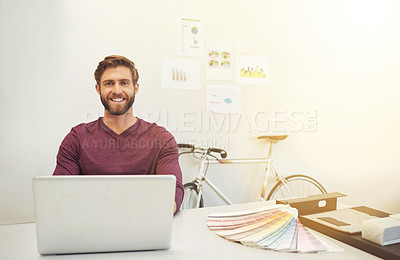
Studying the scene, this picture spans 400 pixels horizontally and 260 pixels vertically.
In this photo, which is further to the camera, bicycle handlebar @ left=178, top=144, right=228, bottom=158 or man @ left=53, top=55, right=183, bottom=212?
bicycle handlebar @ left=178, top=144, right=228, bottom=158

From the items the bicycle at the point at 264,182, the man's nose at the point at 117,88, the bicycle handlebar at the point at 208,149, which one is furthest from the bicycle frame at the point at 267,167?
the man's nose at the point at 117,88

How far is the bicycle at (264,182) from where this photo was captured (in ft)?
8.72

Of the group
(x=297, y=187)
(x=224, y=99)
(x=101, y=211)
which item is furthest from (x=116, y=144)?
(x=297, y=187)

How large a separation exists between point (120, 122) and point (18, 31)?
1.03 m

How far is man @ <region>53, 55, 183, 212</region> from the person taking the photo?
1771mm

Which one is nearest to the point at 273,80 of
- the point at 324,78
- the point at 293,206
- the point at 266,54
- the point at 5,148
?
the point at 266,54

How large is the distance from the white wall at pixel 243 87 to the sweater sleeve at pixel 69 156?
0.66 m

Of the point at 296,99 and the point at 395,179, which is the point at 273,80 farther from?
the point at 395,179

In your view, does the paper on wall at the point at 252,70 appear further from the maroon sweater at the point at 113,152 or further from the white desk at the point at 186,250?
the white desk at the point at 186,250

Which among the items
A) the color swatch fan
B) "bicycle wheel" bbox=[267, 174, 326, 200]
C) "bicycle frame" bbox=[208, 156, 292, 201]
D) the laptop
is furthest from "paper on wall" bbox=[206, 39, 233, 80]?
the laptop

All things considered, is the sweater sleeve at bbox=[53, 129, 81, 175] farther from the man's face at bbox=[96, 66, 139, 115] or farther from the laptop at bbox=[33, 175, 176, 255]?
the laptop at bbox=[33, 175, 176, 255]

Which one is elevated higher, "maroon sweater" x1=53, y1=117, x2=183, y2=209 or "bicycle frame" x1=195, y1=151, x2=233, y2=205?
"maroon sweater" x1=53, y1=117, x2=183, y2=209

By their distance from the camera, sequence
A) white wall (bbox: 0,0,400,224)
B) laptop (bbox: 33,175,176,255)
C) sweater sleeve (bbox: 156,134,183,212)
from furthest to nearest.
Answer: white wall (bbox: 0,0,400,224), sweater sleeve (bbox: 156,134,183,212), laptop (bbox: 33,175,176,255)

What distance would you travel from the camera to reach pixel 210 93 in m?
2.78
